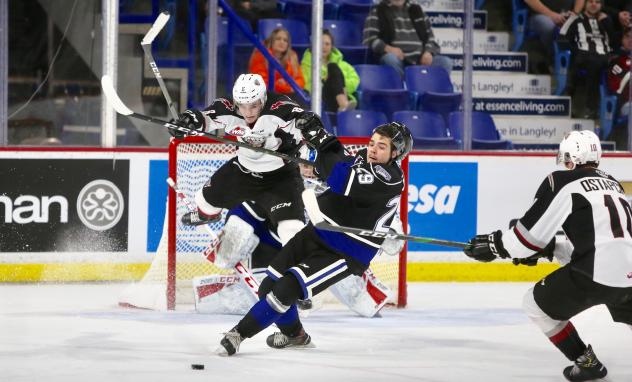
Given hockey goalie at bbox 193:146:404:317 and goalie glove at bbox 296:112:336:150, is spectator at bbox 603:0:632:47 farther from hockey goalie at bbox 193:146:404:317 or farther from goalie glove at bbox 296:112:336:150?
goalie glove at bbox 296:112:336:150

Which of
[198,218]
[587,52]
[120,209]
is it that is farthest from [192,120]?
[587,52]

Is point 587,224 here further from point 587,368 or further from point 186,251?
point 186,251

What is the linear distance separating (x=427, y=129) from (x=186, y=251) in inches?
73.4

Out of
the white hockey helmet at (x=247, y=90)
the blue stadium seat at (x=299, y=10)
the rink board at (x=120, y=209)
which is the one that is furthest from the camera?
the blue stadium seat at (x=299, y=10)

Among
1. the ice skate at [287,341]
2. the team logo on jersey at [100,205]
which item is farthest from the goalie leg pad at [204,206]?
the team logo on jersey at [100,205]

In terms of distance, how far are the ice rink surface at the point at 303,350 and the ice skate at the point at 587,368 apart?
0.38ft

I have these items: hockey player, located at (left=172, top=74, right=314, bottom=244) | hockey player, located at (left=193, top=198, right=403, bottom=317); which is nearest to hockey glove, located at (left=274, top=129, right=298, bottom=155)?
hockey player, located at (left=172, top=74, right=314, bottom=244)

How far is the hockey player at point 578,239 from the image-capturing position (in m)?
4.30

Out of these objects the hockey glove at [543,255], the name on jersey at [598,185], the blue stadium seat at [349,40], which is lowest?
the hockey glove at [543,255]

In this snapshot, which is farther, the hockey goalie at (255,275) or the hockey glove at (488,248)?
the hockey goalie at (255,275)

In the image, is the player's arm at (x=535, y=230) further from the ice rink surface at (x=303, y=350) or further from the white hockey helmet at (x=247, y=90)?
the white hockey helmet at (x=247, y=90)

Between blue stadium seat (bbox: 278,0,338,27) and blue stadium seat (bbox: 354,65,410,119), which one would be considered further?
blue stadium seat (bbox: 354,65,410,119)

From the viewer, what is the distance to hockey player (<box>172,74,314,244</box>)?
5570 millimetres

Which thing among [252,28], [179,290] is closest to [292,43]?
[252,28]
